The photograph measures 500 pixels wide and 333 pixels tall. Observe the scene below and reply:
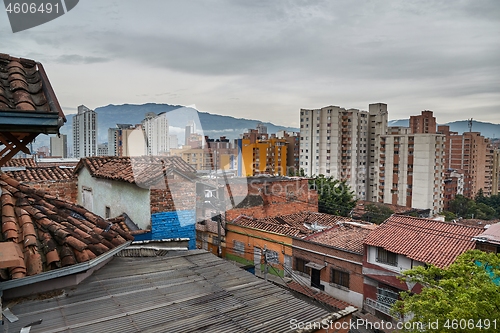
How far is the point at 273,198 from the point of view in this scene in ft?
76.0

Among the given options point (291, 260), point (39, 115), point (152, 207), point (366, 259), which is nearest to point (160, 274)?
point (39, 115)

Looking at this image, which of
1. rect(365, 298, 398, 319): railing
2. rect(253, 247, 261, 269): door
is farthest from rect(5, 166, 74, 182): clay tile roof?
rect(365, 298, 398, 319): railing

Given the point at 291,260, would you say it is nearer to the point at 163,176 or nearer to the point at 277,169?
the point at 163,176

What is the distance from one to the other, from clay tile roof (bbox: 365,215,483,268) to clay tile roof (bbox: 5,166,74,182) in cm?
1199

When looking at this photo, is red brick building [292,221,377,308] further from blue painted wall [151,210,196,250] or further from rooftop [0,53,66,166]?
rooftop [0,53,66,166]

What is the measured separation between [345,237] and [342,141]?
34482 millimetres

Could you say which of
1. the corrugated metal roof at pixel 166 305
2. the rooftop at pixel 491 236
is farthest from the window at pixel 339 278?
the corrugated metal roof at pixel 166 305

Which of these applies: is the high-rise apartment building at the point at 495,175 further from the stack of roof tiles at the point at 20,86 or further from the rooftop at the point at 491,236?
the stack of roof tiles at the point at 20,86

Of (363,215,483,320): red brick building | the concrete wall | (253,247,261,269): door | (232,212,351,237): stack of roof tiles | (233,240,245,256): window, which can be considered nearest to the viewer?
the concrete wall

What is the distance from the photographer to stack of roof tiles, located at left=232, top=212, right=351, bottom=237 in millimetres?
18438

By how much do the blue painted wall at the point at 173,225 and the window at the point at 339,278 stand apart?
30.9ft

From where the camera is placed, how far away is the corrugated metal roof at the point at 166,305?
2.92 m

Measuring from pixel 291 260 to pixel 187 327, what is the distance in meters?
15.2

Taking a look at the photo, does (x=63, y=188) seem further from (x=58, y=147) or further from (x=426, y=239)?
(x=58, y=147)
